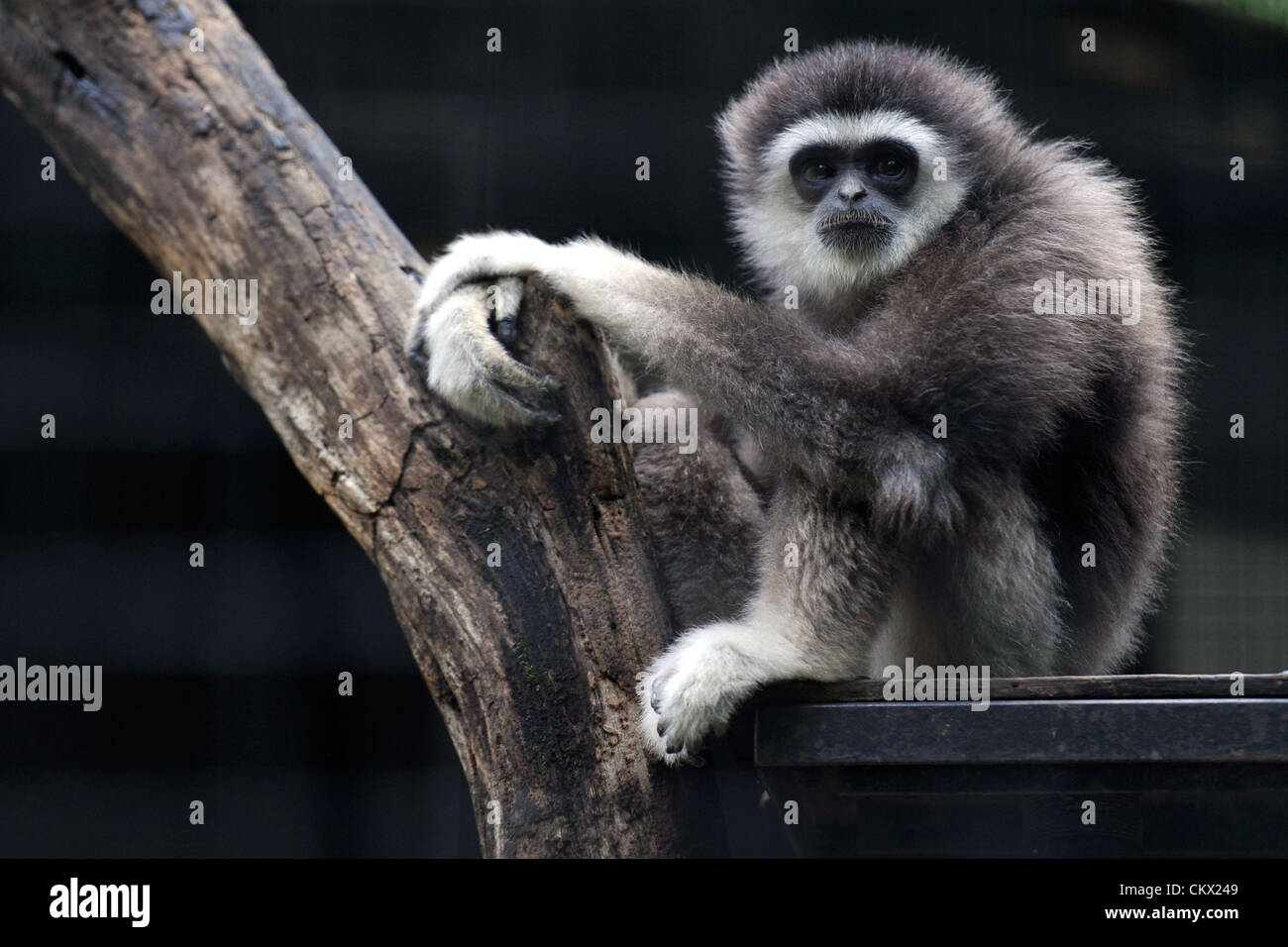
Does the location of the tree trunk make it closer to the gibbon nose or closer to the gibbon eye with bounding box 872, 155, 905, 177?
the gibbon nose

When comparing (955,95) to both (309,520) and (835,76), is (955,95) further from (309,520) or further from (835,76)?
(309,520)

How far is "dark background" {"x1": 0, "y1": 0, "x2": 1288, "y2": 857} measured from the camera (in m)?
4.00

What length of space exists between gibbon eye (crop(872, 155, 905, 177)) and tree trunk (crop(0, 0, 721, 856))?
39.8 inches

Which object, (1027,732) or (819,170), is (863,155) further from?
(1027,732)

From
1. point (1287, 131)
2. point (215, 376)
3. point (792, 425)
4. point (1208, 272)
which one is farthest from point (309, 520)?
point (1287, 131)

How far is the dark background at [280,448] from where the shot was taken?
4004 mm

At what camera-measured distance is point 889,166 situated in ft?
10.5

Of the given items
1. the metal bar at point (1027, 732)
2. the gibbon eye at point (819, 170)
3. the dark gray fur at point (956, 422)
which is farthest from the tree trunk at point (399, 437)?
the gibbon eye at point (819, 170)

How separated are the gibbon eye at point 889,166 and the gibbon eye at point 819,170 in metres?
0.12

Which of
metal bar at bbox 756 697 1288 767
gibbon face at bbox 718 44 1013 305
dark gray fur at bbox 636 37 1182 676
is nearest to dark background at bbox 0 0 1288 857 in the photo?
gibbon face at bbox 718 44 1013 305

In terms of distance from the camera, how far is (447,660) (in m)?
2.54

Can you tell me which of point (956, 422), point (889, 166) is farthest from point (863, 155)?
point (956, 422)

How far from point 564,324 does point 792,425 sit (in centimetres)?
51

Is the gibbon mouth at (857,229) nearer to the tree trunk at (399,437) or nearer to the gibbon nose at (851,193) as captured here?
the gibbon nose at (851,193)
